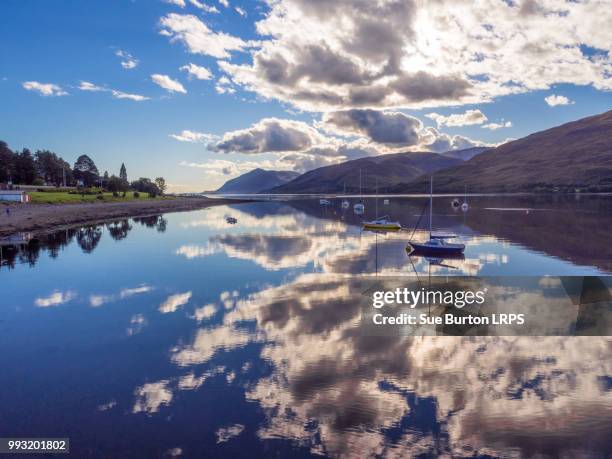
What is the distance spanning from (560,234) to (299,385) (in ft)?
210

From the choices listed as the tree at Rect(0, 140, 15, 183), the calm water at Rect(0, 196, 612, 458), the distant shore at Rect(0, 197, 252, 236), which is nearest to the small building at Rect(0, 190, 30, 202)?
the distant shore at Rect(0, 197, 252, 236)

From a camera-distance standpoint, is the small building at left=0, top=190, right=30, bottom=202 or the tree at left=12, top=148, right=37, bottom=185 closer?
the small building at left=0, top=190, right=30, bottom=202

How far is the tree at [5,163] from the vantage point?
16150 cm

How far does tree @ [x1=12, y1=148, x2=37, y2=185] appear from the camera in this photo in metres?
170

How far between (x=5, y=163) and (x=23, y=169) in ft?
27.8

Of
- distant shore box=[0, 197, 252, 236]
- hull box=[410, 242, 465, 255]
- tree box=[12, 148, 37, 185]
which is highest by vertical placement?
tree box=[12, 148, 37, 185]

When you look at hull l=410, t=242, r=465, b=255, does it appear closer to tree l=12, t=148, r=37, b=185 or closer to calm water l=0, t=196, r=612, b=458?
calm water l=0, t=196, r=612, b=458

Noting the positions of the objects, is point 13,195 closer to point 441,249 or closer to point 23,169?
point 23,169

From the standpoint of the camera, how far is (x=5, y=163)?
16312cm

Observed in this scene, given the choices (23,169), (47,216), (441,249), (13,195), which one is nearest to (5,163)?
(23,169)

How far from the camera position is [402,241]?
60438mm

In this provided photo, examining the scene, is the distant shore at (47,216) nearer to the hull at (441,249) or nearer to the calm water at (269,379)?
the calm water at (269,379)

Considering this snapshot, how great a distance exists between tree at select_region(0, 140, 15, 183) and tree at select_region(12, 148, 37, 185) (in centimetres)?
291

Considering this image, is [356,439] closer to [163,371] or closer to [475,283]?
[163,371]
